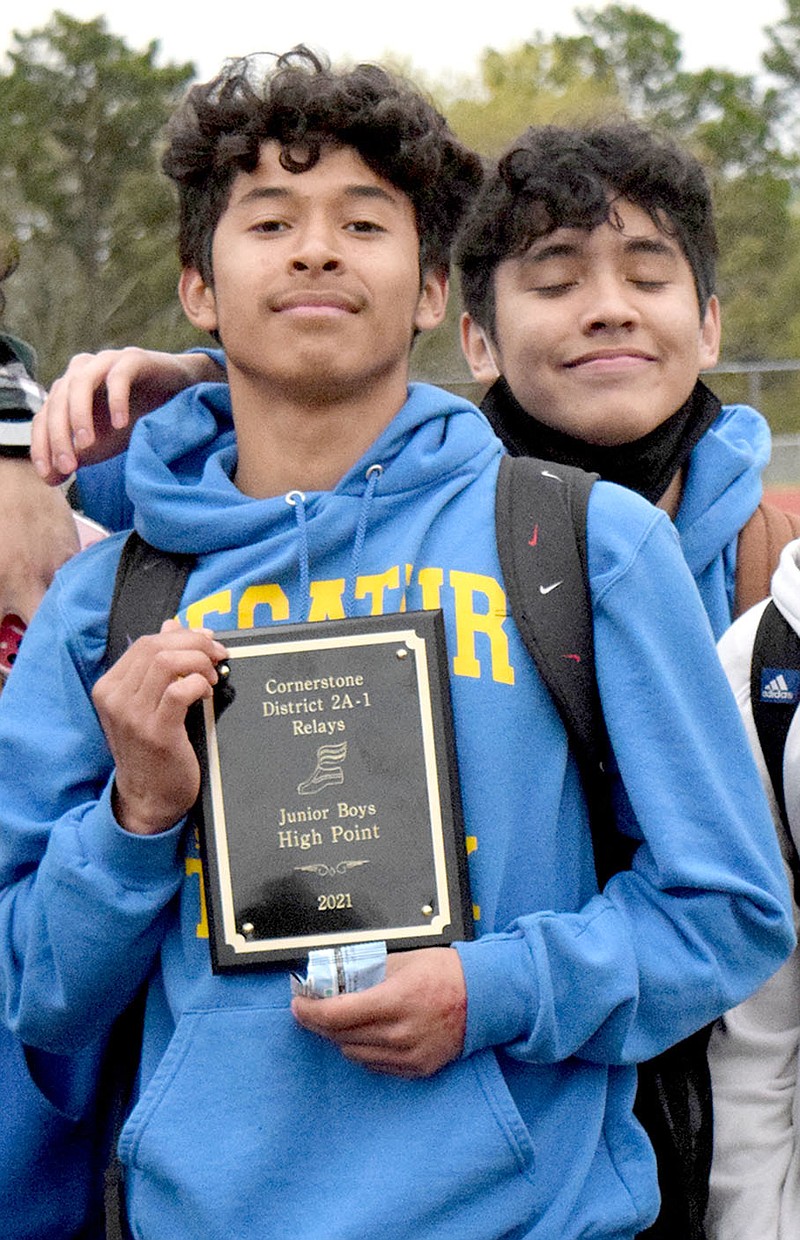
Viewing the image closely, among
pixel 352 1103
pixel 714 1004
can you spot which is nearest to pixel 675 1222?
pixel 714 1004

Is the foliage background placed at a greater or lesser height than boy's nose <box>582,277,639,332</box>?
greater

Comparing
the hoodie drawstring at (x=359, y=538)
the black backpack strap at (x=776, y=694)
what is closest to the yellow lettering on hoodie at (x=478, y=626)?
the hoodie drawstring at (x=359, y=538)

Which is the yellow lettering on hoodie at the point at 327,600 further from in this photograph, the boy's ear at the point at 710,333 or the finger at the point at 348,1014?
the boy's ear at the point at 710,333

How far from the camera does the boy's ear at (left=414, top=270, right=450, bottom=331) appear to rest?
91.0 inches

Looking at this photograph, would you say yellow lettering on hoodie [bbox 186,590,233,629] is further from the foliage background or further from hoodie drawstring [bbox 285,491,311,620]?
the foliage background

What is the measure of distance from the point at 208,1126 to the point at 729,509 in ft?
4.41

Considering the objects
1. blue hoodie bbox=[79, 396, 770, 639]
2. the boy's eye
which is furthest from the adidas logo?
the boy's eye

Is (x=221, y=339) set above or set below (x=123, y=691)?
above

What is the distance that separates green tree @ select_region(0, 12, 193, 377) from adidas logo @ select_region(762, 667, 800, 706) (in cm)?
3086

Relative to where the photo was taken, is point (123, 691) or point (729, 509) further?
point (729, 509)

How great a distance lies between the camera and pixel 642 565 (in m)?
1.97

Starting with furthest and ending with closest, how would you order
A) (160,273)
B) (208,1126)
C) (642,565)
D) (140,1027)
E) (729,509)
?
(160,273)
(729,509)
(140,1027)
(642,565)
(208,1126)

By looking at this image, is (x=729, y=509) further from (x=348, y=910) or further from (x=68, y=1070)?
→ (x=68, y=1070)

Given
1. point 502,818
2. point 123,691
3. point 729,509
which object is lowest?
point 502,818
